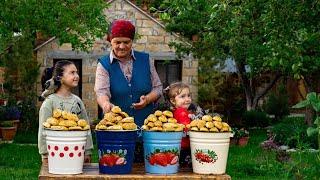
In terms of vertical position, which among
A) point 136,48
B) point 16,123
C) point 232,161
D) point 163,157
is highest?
point 136,48

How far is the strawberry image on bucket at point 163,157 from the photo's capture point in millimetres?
4328

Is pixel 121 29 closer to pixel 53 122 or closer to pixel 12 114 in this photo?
pixel 53 122

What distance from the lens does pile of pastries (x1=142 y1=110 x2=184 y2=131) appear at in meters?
4.32

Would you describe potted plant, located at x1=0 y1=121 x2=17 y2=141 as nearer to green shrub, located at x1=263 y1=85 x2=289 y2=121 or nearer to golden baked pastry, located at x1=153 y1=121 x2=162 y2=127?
green shrub, located at x1=263 y1=85 x2=289 y2=121

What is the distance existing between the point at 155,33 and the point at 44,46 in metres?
2.72

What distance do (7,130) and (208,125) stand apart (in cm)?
1103

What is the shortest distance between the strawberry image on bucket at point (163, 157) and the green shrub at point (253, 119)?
1439cm

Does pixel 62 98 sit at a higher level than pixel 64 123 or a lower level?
higher

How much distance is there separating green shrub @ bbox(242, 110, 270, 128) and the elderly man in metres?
13.8

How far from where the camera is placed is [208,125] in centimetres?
430

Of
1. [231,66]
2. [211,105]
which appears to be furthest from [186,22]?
[231,66]

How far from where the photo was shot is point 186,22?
55.0 ft

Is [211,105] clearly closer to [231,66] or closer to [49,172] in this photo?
[231,66]

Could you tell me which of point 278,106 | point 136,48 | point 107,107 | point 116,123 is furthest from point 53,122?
point 278,106
